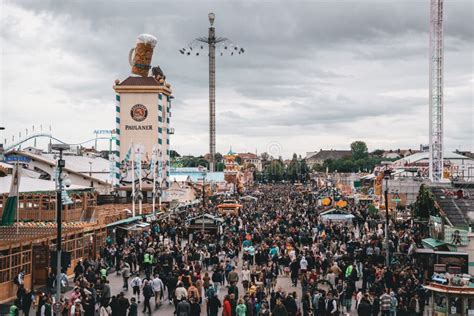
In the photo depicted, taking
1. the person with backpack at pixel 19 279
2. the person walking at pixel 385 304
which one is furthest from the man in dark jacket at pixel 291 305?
the person with backpack at pixel 19 279

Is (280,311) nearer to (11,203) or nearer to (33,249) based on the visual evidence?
(33,249)

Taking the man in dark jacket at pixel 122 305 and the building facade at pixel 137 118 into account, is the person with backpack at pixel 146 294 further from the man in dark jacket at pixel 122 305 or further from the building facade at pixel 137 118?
the building facade at pixel 137 118

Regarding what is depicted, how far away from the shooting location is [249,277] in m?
24.6

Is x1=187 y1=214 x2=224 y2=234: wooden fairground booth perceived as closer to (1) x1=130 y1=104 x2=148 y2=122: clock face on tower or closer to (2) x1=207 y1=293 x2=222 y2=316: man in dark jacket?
(2) x1=207 y1=293 x2=222 y2=316: man in dark jacket

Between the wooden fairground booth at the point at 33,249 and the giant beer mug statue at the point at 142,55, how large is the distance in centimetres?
3491

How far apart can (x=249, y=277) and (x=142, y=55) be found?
4310 centimetres

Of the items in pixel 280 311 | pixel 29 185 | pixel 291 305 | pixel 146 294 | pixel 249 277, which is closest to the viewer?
pixel 280 311

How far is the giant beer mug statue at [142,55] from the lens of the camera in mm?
64438

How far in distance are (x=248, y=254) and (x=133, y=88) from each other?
3763 cm

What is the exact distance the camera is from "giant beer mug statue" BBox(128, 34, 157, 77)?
64.4m

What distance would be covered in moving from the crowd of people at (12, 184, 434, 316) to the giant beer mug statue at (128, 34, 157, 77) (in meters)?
27.2

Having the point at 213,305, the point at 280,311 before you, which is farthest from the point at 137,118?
the point at 280,311

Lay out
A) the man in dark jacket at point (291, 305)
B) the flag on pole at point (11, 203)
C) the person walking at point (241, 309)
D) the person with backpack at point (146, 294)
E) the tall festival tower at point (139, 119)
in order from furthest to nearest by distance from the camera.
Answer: the tall festival tower at point (139, 119) < the flag on pole at point (11, 203) < the person with backpack at point (146, 294) < the man in dark jacket at point (291, 305) < the person walking at point (241, 309)

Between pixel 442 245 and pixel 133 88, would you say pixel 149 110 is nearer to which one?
pixel 133 88
